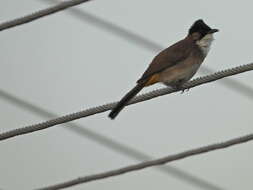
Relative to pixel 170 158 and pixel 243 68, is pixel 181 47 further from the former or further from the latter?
pixel 243 68

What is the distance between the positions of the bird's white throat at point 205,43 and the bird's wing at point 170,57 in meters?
0.08

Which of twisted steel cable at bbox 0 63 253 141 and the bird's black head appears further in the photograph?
the bird's black head

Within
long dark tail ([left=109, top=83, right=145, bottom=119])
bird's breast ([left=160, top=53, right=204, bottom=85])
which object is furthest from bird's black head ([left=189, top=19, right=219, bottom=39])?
long dark tail ([left=109, top=83, right=145, bottom=119])

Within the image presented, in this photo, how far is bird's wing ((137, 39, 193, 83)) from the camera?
5617mm

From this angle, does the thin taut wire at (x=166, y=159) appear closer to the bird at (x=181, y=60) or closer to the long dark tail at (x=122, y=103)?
the long dark tail at (x=122, y=103)

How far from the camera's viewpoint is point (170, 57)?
5.91 meters

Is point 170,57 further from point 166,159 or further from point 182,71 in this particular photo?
point 166,159

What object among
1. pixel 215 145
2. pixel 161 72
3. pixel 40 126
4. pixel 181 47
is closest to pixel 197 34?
pixel 181 47

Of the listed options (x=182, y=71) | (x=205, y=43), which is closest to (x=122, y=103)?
(x=182, y=71)

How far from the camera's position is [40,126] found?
4.45 metres

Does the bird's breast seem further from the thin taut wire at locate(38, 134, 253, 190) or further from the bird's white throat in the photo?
the thin taut wire at locate(38, 134, 253, 190)

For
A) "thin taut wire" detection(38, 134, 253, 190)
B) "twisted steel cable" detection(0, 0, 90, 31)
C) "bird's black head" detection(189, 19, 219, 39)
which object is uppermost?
"twisted steel cable" detection(0, 0, 90, 31)

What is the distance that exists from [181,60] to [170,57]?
0.09 metres

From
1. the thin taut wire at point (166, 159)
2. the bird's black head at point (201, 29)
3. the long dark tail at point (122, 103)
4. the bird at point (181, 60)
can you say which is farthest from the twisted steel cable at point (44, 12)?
the bird's black head at point (201, 29)
